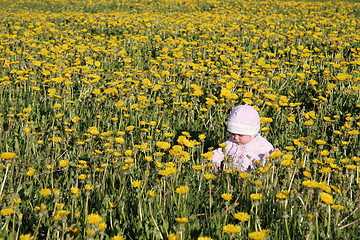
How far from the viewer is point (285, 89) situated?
4.93 m

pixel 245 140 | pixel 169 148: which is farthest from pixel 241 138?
pixel 169 148

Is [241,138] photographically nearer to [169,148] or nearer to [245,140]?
[245,140]

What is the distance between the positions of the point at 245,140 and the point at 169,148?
2.51 feet

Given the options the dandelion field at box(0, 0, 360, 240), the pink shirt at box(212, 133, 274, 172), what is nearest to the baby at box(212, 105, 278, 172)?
the pink shirt at box(212, 133, 274, 172)

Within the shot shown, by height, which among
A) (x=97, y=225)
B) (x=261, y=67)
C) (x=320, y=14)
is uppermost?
(x=320, y=14)

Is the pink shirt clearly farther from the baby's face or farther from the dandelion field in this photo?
the dandelion field

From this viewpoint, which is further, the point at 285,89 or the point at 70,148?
the point at 285,89

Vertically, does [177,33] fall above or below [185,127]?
above

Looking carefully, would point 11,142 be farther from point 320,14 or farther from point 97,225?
point 320,14

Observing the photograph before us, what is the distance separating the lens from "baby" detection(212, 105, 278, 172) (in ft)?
10.4

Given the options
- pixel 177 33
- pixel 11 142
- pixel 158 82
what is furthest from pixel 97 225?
pixel 177 33

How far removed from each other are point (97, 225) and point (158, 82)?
10.1 feet

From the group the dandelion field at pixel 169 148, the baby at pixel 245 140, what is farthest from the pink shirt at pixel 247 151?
the dandelion field at pixel 169 148

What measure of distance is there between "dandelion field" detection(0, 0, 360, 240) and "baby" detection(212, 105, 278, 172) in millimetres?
193
